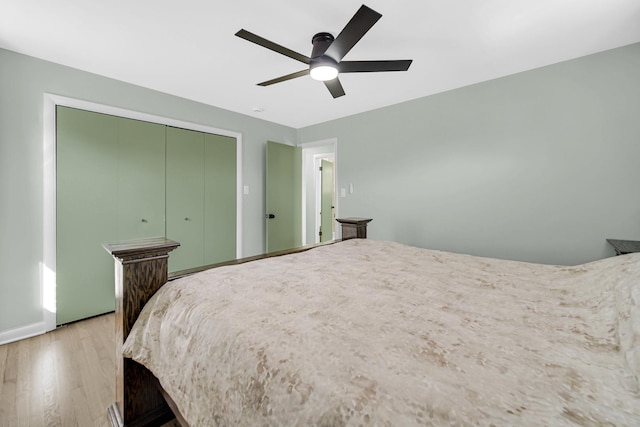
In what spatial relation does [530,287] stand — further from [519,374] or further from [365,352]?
[365,352]

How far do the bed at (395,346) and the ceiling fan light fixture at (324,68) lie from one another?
58.6 inches

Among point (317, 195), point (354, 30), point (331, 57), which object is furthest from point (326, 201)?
point (354, 30)

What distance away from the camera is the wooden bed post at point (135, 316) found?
1.20 m

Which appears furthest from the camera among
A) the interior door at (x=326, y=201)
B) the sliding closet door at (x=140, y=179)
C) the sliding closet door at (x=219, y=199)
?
the interior door at (x=326, y=201)

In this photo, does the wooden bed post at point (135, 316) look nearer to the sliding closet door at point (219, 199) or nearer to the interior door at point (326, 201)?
the sliding closet door at point (219, 199)

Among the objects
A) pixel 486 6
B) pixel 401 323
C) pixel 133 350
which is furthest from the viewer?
pixel 486 6

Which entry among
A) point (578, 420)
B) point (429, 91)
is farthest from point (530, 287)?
point (429, 91)

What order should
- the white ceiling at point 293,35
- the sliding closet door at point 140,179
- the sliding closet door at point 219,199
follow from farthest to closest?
the sliding closet door at point 219,199, the sliding closet door at point 140,179, the white ceiling at point 293,35

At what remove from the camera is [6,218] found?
2148mm

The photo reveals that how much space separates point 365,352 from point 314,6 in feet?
6.51

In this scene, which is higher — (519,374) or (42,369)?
(519,374)

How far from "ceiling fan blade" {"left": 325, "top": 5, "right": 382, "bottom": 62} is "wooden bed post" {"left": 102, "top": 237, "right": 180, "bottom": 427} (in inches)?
62.6

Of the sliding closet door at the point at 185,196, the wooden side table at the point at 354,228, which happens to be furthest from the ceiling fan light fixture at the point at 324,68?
the sliding closet door at the point at 185,196

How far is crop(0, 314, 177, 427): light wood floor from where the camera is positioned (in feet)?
4.59
